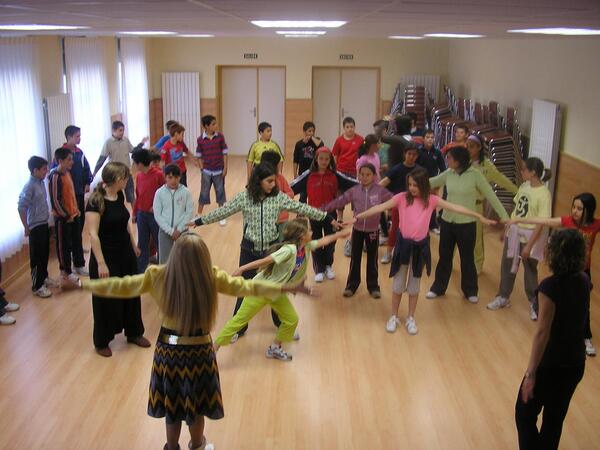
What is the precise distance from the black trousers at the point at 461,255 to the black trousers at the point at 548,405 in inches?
→ 110

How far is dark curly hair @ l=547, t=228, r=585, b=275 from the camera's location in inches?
121

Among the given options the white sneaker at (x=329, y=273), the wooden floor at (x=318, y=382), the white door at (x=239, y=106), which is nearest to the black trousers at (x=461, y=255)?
the wooden floor at (x=318, y=382)

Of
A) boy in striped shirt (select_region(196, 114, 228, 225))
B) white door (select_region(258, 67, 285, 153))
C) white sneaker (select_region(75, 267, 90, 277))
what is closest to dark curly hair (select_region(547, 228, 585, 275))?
white sneaker (select_region(75, 267, 90, 277))

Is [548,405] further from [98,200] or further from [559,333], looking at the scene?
[98,200]

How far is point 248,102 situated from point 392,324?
33.4 ft

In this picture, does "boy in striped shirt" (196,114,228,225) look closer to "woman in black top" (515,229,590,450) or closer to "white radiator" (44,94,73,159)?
"white radiator" (44,94,73,159)

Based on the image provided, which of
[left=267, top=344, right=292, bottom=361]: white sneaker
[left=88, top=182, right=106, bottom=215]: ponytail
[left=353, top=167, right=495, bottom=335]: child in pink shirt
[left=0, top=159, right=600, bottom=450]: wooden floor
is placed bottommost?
[left=0, top=159, right=600, bottom=450]: wooden floor

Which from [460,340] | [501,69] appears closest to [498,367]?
[460,340]

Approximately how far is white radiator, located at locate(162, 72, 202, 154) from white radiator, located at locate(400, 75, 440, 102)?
4642 millimetres

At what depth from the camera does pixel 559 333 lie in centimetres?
312

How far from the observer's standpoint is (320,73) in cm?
1470

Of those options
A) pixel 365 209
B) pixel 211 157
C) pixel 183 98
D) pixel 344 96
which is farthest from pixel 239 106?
pixel 365 209

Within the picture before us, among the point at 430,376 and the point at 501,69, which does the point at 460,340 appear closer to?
the point at 430,376

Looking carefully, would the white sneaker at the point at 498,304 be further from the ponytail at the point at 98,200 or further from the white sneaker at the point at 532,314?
the ponytail at the point at 98,200
